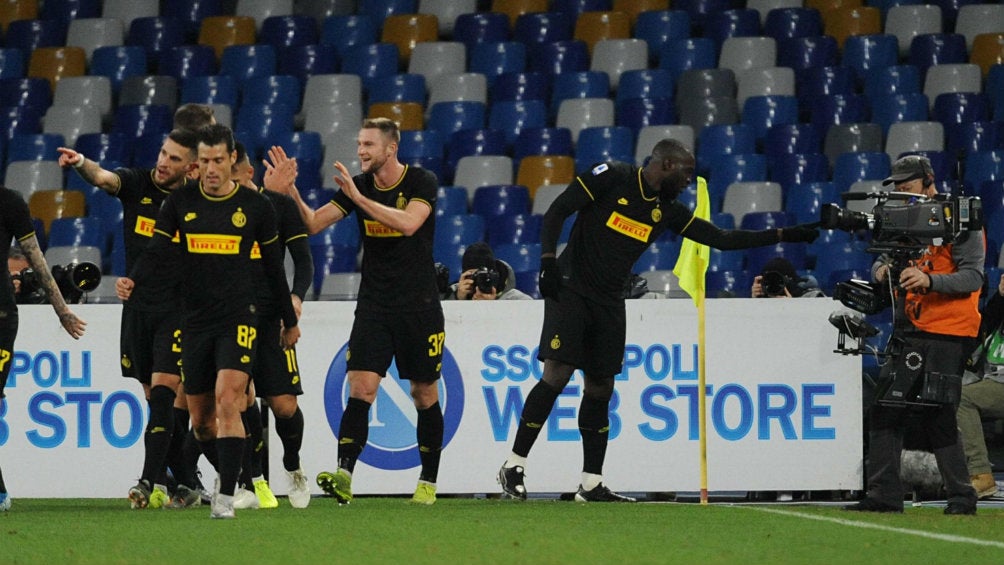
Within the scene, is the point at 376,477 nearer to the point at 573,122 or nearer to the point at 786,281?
the point at 786,281

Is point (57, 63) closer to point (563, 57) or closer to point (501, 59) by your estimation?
point (501, 59)

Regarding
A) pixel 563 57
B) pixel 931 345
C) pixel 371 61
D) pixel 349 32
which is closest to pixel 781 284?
pixel 931 345

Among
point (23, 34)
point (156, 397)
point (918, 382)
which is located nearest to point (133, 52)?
point (23, 34)

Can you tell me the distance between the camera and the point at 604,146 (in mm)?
14500

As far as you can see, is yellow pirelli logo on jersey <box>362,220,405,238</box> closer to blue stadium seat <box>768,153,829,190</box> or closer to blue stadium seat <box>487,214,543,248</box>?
blue stadium seat <box>487,214,543,248</box>

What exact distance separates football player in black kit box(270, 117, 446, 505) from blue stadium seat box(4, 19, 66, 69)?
10.1m

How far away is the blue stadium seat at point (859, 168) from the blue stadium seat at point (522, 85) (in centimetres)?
326

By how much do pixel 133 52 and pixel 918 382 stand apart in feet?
37.3

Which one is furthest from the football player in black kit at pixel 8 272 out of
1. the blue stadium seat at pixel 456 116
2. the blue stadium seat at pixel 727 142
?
the blue stadium seat at pixel 727 142

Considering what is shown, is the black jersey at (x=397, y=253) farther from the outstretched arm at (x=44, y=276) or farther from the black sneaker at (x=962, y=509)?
the black sneaker at (x=962, y=509)

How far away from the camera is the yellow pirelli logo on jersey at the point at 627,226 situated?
8727 millimetres

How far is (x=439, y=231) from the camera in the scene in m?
13.7

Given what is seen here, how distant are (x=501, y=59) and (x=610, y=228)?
24.7 ft

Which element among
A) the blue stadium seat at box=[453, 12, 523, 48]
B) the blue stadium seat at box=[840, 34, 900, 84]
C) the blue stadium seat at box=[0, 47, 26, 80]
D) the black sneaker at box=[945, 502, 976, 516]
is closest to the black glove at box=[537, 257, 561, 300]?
the black sneaker at box=[945, 502, 976, 516]
